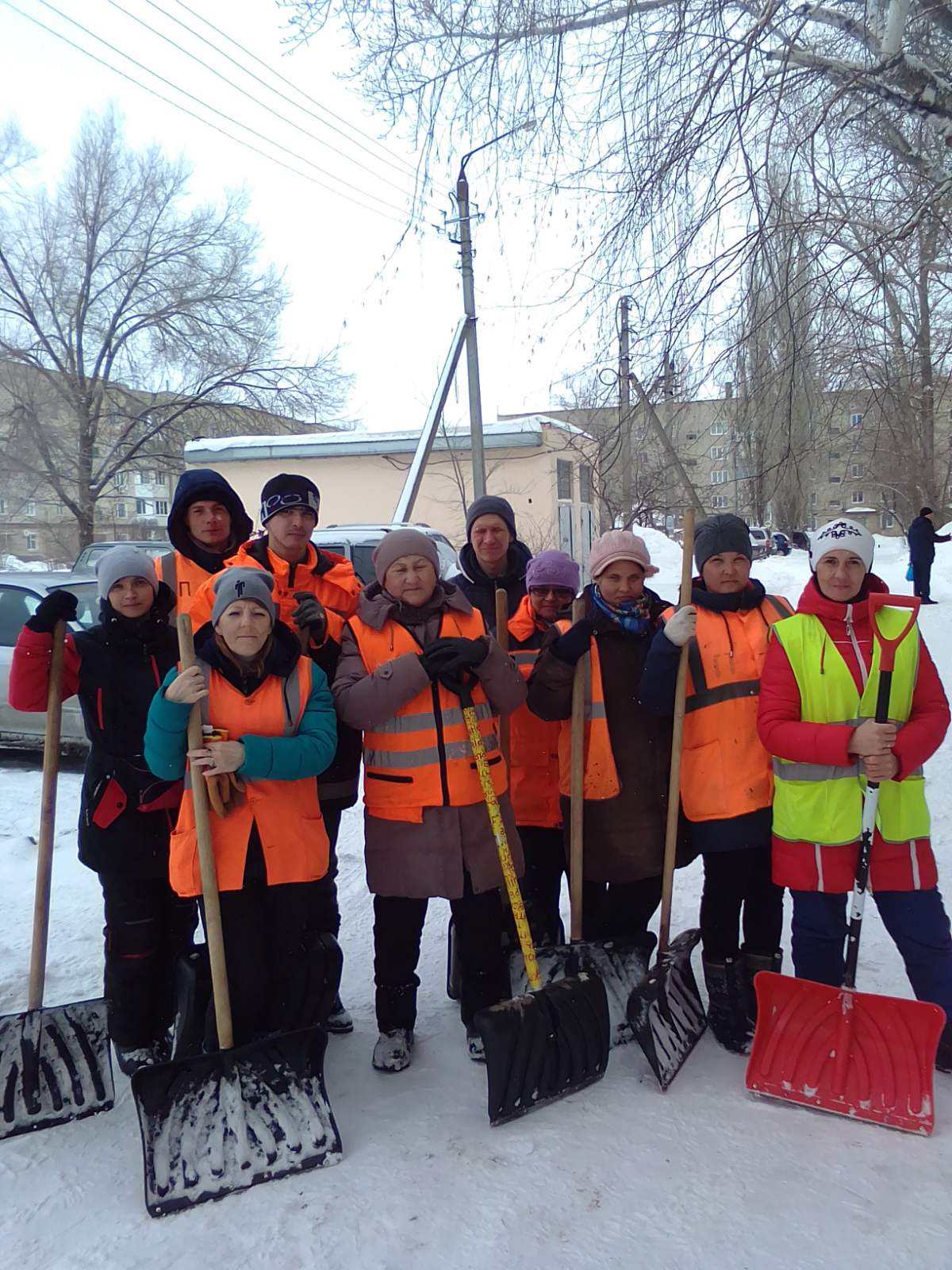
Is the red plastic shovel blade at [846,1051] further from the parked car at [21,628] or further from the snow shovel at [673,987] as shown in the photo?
the parked car at [21,628]

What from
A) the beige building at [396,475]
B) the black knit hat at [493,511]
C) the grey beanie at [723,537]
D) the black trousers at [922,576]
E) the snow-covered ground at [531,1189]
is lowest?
the snow-covered ground at [531,1189]

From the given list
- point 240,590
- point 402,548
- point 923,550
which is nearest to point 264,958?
point 240,590

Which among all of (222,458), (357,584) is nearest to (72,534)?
(222,458)

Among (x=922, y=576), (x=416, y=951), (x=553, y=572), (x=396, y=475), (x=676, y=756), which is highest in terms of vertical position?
(x=396, y=475)

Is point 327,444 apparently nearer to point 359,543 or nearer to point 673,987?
point 359,543

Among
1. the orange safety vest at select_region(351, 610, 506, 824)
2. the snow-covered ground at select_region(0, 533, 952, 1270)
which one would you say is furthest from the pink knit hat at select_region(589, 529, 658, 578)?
the snow-covered ground at select_region(0, 533, 952, 1270)

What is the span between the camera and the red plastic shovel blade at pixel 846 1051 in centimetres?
252

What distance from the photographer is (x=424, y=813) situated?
9.27 ft

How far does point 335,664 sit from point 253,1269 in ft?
5.70

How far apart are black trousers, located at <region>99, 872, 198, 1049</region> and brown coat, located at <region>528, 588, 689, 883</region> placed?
145 cm

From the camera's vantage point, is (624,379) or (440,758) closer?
(440,758)

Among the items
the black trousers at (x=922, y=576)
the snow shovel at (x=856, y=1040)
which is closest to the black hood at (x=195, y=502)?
the snow shovel at (x=856, y=1040)

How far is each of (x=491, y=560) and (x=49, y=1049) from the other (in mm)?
2303

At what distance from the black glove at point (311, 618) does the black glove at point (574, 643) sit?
806 mm
